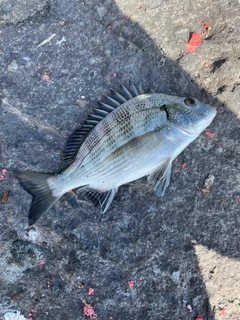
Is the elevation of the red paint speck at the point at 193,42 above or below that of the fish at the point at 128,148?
above

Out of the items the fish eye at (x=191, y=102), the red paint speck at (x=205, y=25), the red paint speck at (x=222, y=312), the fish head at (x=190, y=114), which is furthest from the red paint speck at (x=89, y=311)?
the red paint speck at (x=205, y=25)

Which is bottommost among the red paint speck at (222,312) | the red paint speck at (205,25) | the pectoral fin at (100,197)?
the red paint speck at (222,312)

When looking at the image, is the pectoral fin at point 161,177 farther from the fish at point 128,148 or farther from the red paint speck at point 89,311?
the red paint speck at point 89,311

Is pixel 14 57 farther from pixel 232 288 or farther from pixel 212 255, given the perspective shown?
pixel 232 288

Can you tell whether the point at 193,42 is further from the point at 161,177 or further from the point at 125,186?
the point at 125,186

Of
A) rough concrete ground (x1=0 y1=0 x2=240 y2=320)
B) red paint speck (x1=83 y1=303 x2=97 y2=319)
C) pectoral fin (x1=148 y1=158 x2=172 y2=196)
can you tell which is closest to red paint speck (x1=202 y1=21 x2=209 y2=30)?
rough concrete ground (x1=0 y1=0 x2=240 y2=320)
